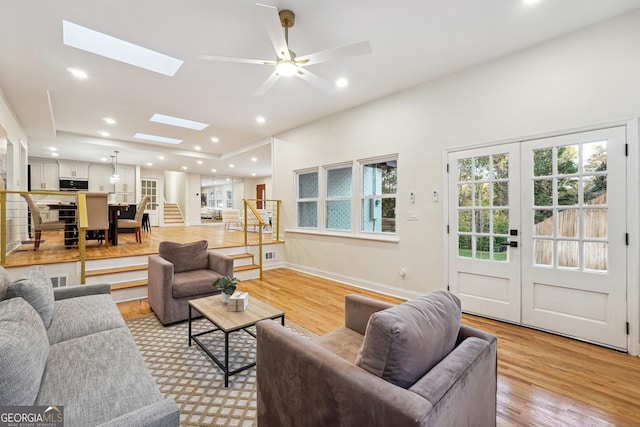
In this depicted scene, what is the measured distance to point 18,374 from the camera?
1.05 metres

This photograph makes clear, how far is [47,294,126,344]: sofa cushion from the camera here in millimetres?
1875

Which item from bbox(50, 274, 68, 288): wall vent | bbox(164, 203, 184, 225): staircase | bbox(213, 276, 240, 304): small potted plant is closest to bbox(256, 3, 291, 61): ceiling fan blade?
bbox(213, 276, 240, 304): small potted plant

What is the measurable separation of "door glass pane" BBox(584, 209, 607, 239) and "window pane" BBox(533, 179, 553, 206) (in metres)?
0.31

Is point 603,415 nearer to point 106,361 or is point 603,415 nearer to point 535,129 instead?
point 535,129

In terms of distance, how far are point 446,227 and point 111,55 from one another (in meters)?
4.54

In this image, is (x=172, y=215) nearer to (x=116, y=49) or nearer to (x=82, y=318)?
(x=116, y=49)

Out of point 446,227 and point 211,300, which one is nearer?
point 211,300

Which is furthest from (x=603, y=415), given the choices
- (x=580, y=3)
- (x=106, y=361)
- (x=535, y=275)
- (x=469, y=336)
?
(x=580, y=3)

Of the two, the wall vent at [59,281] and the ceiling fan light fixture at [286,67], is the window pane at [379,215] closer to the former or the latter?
the ceiling fan light fixture at [286,67]

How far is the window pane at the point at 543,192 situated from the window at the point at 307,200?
3.55 metres

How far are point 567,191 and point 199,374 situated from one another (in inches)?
149

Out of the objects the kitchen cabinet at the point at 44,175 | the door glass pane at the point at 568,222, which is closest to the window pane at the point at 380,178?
the door glass pane at the point at 568,222

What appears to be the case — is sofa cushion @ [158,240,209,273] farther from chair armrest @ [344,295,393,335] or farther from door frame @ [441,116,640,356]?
door frame @ [441,116,640,356]

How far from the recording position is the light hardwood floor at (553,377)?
70.4 inches
